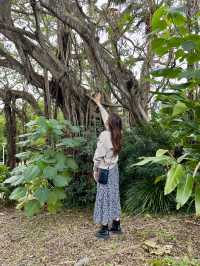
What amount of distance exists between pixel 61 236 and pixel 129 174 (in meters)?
1.35

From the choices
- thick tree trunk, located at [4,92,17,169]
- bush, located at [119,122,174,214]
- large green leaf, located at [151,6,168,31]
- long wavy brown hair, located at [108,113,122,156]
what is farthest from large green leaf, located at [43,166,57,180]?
large green leaf, located at [151,6,168,31]

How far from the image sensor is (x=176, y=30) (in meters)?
1.15

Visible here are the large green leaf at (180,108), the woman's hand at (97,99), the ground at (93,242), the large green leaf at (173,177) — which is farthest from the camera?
the woman's hand at (97,99)

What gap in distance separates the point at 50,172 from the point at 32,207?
50cm

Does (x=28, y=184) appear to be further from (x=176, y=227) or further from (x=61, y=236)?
(x=176, y=227)

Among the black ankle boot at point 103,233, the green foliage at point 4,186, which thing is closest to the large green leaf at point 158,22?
the black ankle boot at point 103,233

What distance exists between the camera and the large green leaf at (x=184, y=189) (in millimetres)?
1025

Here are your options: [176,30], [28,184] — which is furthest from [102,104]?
[176,30]

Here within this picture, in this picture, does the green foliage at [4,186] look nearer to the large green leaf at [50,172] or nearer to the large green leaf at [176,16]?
the large green leaf at [50,172]

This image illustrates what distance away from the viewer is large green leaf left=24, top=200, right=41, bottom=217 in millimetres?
4059

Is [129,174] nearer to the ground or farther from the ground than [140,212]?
farther from the ground

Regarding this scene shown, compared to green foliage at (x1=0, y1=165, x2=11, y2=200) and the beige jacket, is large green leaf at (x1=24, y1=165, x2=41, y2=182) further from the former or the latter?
green foliage at (x1=0, y1=165, x2=11, y2=200)

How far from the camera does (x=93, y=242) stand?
343 centimetres

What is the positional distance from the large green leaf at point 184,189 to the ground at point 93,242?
1933mm
